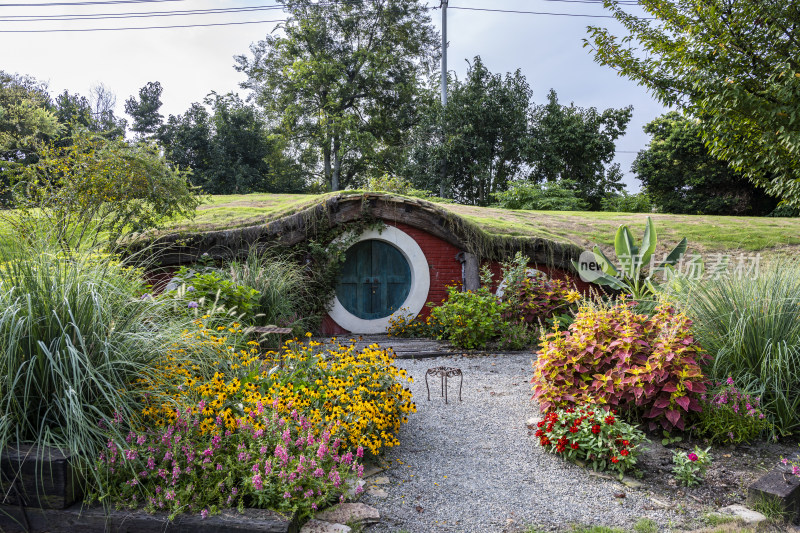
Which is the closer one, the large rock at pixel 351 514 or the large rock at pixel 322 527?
the large rock at pixel 322 527

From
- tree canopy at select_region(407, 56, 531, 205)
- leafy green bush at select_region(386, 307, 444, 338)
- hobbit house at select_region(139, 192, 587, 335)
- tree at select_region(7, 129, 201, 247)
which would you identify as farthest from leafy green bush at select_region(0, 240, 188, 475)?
tree canopy at select_region(407, 56, 531, 205)

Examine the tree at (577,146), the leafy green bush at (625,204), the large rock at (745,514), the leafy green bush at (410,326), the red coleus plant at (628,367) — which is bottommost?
the large rock at (745,514)

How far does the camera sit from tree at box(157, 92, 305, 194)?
2228 centimetres

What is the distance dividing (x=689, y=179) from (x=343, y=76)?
52.8 feet

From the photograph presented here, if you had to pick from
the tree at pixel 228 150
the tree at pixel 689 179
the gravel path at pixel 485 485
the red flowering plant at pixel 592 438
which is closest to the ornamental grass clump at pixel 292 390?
the gravel path at pixel 485 485

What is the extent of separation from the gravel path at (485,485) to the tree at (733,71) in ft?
14.7

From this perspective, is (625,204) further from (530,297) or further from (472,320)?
(472,320)

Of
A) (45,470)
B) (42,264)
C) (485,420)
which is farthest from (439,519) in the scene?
(42,264)

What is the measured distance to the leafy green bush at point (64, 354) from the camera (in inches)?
99.4

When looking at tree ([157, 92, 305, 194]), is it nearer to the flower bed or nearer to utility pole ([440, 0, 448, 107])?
utility pole ([440, 0, 448, 107])

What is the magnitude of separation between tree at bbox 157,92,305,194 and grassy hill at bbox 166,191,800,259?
31.9 feet

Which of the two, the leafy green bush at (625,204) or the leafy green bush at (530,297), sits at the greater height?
the leafy green bush at (625,204)

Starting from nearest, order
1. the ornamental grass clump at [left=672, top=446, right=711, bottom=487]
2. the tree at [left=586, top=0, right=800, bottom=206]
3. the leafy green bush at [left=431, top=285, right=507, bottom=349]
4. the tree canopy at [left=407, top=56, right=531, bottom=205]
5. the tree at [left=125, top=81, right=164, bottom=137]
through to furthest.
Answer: the ornamental grass clump at [left=672, top=446, right=711, bottom=487], the tree at [left=586, top=0, right=800, bottom=206], the leafy green bush at [left=431, top=285, right=507, bottom=349], the tree canopy at [left=407, top=56, right=531, bottom=205], the tree at [left=125, top=81, right=164, bottom=137]

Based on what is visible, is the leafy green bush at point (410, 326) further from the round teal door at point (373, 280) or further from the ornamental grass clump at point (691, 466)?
the ornamental grass clump at point (691, 466)
